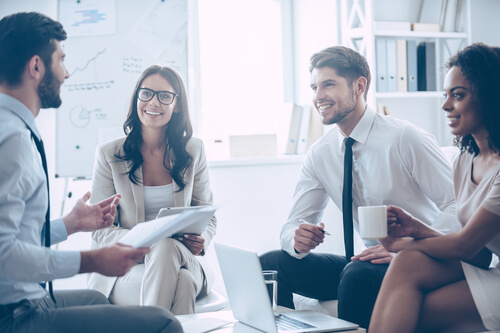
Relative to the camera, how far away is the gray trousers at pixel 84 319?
1.21 metres

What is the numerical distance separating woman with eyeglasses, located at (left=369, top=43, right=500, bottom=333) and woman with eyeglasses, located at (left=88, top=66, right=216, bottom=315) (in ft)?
2.59

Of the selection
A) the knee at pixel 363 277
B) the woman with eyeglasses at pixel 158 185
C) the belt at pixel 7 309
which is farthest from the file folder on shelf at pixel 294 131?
the belt at pixel 7 309

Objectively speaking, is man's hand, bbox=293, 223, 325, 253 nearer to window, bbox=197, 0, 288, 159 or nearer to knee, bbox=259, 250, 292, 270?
knee, bbox=259, 250, 292, 270

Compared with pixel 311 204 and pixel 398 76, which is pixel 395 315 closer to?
pixel 311 204

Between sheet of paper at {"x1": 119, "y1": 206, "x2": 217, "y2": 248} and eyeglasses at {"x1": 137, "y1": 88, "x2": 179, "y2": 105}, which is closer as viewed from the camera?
sheet of paper at {"x1": 119, "y1": 206, "x2": 217, "y2": 248}

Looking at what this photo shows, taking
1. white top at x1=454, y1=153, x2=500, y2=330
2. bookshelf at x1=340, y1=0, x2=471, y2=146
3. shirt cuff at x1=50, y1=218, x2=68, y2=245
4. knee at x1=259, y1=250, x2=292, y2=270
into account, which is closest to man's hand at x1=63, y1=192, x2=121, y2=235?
shirt cuff at x1=50, y1=218, x2=68, y2=245

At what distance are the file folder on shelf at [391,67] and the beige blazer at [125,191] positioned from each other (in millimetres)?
1444

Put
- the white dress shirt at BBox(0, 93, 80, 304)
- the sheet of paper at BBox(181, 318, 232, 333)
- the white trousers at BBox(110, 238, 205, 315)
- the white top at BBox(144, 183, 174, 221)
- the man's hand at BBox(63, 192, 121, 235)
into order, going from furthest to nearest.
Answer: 1. the white top at BBox(144, 183, 174, 221)
2. the white trousers at BBox(110, 238, 205, 315)
3. the man's hand at BBox(63, 192, 121, 235)
4. the sheet of paper at BBox(181, 318, 232, 333)
5. the white dress shirt at BBox(0, 93, 80, 304)

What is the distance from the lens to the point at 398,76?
329 centimetres

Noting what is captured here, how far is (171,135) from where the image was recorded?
2494mm

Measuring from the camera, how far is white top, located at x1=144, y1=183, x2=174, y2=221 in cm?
234

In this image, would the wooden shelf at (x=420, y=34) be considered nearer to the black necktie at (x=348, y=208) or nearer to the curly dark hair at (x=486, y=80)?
the black necktie at (x=348, y=208)

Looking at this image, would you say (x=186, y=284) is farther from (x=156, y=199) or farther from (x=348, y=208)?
(x=348, y=208)

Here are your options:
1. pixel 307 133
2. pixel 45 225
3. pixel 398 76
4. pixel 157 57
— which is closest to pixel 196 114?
pixel 157 57
